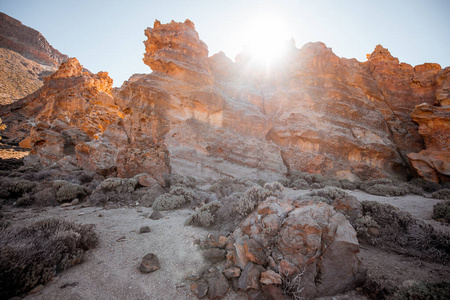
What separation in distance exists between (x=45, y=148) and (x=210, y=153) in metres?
13.1

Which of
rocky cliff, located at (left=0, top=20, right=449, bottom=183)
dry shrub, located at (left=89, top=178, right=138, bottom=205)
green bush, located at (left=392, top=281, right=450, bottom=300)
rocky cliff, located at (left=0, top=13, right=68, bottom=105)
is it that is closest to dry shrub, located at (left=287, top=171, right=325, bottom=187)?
rocky cliff, located at (left=0, top=20, right=449, bottom=183)

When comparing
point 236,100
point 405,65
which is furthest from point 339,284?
point 405,65

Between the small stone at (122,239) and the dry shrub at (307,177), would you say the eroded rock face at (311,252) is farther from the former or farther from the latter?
the dry shrub at (307,177)

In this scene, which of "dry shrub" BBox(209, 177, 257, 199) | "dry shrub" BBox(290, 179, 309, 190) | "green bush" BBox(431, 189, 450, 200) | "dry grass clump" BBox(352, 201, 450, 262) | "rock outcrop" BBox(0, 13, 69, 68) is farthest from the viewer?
"rock outcrop" BBox(0, 13, 69, 68)

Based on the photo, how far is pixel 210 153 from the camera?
41.0ft

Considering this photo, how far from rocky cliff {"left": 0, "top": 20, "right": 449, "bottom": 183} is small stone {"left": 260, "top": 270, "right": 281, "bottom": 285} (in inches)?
291

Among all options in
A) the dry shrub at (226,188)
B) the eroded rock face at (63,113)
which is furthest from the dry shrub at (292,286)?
the eroded rock face at (63,113)

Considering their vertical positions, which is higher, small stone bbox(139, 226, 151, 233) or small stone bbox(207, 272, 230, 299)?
small stone bbox(207, 272, 230, 299)

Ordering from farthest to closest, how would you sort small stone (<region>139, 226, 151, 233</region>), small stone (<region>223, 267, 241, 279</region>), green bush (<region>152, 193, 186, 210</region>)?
green bush (<region>152, 193, 186, 210</region>)
small stone (<region>139, 226, 151, 233</region>)
small stone (<region>223, 267, 241, 279</region>)

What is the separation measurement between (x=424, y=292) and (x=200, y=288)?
301cm

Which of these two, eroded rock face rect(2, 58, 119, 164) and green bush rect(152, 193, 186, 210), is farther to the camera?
eroded rock face rect(2, 58, 119, 164)

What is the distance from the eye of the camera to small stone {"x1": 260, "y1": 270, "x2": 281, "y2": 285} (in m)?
2.34

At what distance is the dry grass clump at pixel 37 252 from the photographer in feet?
6.94

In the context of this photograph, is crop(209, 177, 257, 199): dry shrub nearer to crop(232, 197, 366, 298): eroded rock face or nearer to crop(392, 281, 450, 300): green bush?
crop(232, 197, 366, 298): eroded rock face
